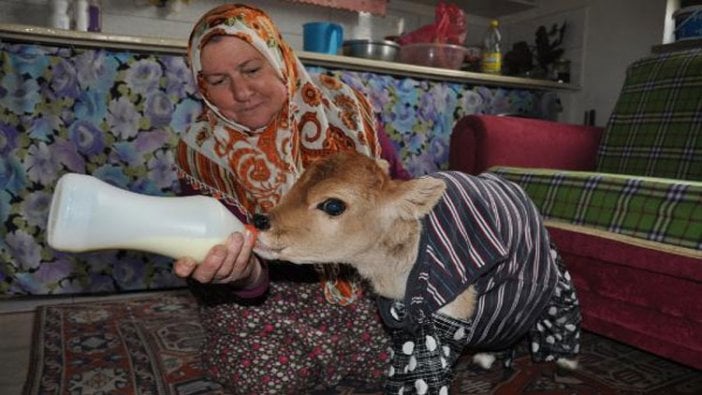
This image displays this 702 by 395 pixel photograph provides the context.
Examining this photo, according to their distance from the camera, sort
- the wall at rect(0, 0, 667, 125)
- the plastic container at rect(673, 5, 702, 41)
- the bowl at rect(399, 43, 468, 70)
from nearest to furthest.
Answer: the plastic container at rect(673, 5, 702, 41), the wall at rect(0, 0, 667, 125), the bowl at rect(399, 43, 468, 70)

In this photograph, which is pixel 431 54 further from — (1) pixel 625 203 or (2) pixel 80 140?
(2) pixel 80 140

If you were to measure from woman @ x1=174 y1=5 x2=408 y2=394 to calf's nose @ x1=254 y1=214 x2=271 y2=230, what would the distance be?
0.37m

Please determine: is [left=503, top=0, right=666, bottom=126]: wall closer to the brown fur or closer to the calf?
the calf

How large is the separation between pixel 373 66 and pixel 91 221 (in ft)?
8.07

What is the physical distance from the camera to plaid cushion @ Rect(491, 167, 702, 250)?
1.61m

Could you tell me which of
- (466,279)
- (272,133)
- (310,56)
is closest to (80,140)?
(310,56)

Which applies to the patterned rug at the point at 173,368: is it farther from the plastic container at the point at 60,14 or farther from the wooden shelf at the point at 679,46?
the wooden shelf at the point at 679,46

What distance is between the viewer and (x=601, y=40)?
397 centimetres

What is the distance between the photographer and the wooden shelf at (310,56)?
2.33 m

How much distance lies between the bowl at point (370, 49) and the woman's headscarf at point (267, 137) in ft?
5.48

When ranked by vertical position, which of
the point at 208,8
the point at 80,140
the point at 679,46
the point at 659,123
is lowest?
the point at 80,140

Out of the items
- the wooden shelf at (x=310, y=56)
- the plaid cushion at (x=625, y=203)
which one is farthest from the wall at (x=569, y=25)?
the plaid cushion at (x=625, y=203)

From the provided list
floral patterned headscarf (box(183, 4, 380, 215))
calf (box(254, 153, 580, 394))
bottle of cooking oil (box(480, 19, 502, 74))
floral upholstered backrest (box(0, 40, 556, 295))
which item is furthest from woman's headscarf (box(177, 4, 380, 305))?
bottle of cooking oil (box(480, 19, 502, 74))

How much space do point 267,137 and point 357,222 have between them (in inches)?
22.6
